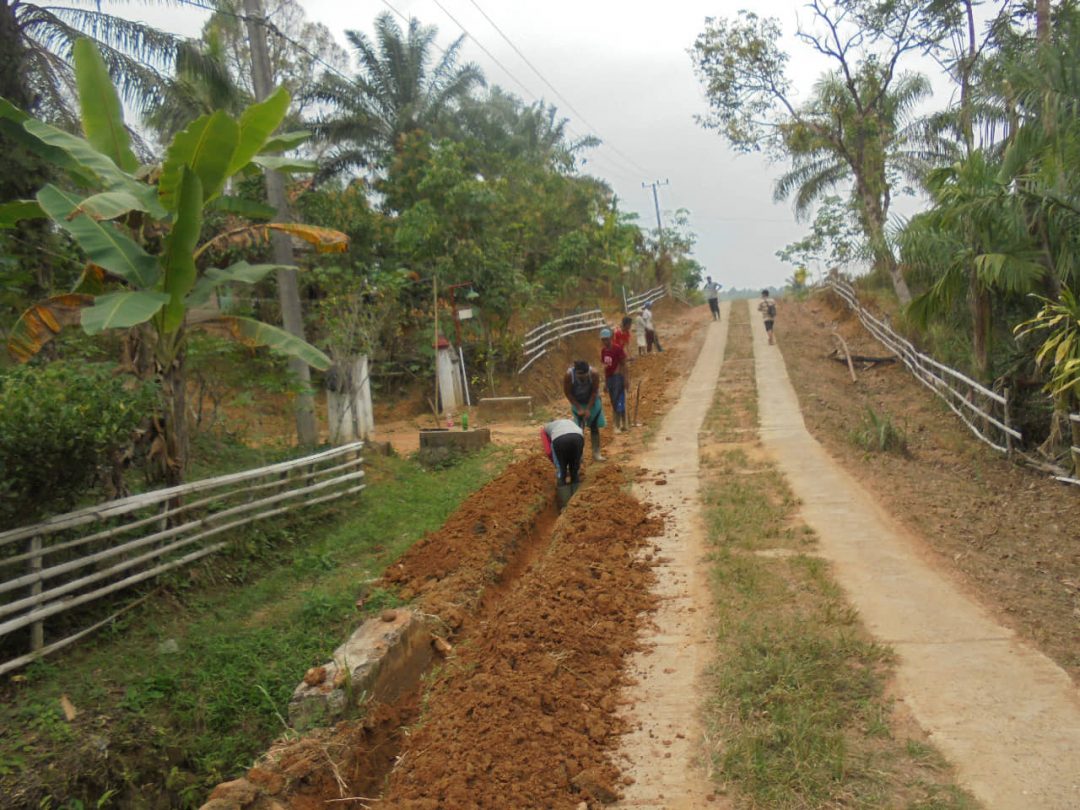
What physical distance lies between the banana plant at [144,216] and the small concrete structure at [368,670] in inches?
106

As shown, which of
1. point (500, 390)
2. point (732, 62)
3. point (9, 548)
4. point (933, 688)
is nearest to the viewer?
point (933, 688)

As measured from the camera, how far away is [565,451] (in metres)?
9.88

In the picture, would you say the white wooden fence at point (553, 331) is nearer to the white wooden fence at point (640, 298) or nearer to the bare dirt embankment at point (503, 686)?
the white wooden fence at point (640, 298)

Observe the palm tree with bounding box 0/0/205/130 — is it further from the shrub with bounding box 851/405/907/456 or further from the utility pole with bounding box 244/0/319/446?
the shrub with bounding box 851/405/907/456

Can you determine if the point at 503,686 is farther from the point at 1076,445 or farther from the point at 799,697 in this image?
the point at 1076,445

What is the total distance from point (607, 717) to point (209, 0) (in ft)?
36.4

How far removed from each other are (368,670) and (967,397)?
1079 cm

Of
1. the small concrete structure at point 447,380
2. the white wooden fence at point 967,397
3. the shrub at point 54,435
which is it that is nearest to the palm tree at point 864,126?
the white wooden fence at point 967,397

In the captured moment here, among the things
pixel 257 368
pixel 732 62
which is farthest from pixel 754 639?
pixel 732 62

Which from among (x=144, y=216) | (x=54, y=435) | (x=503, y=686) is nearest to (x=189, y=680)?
(x=54, y=435)

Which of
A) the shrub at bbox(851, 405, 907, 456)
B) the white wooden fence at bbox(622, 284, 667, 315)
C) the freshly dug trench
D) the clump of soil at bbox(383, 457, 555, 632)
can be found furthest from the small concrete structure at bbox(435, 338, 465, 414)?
the white wooden fence at bbox(622, 284, 667, 315)

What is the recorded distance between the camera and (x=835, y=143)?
884 inches

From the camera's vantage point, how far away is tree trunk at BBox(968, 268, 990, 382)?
38.3 ft

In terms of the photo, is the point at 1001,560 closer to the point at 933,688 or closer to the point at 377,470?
the point at 933,688
